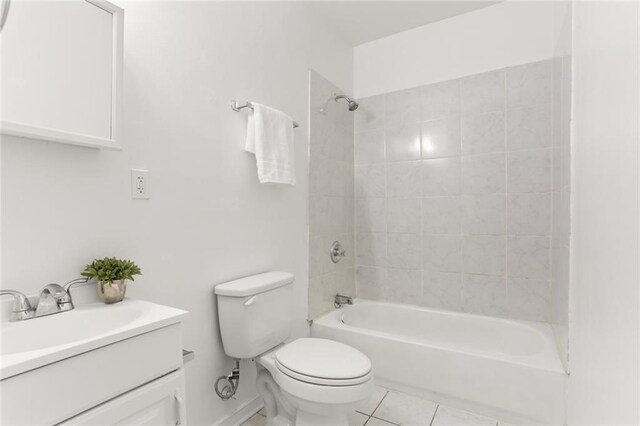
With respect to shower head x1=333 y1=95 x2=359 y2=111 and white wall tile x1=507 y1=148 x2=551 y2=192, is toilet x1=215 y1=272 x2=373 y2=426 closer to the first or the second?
shower head x1=333 y1=95 x2=359 y2=111

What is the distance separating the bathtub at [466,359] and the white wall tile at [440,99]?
146 centimetres

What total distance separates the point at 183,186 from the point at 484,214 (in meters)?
1.96

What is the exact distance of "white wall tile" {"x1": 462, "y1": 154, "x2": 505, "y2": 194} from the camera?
2.29 metres

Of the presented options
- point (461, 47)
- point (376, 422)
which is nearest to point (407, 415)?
point (376, 422)

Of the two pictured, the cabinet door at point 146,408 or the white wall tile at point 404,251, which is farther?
the white wall tile at point 404,251

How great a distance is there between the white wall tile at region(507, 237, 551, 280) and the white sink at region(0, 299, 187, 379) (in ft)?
6.96

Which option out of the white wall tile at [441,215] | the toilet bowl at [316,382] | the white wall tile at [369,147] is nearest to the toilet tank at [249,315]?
the toilet bowl at [316,382]

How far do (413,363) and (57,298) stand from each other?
1.71 metres

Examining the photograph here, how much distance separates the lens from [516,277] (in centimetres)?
224

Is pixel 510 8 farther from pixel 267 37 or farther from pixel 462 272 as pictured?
pixel 462 272

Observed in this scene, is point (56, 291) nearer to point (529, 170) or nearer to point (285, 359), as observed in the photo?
point (285, 359)

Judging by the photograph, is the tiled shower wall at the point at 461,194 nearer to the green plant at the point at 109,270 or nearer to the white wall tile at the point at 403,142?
the white wall tile at the point at 403,142

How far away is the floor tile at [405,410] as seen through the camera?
1.75 meters

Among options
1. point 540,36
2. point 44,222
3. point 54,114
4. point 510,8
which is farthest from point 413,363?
point 510,8
